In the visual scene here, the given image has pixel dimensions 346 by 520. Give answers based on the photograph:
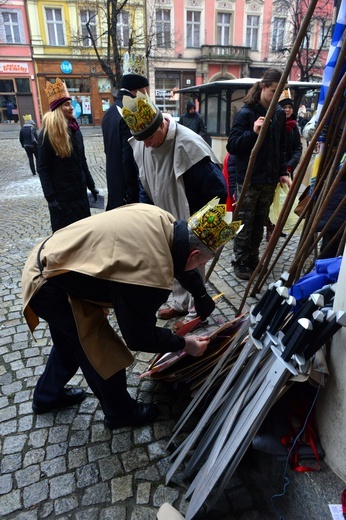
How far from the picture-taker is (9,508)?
178cm

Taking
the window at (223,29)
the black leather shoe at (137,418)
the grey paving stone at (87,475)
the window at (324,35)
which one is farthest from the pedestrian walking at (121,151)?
the window at (223,29)

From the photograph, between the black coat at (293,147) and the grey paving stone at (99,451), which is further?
the black coat at (293,147)

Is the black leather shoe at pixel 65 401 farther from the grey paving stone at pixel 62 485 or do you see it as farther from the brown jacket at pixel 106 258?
the brown jacket at pixel 106 258

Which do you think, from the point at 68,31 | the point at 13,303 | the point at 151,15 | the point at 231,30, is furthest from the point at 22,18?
the point at 13,303

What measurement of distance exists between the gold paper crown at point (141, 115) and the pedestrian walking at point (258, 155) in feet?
3.89

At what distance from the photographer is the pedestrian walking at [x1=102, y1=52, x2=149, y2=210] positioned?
3.15 meters

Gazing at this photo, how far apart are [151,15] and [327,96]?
2904 cm

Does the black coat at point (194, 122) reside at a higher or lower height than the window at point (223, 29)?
lower

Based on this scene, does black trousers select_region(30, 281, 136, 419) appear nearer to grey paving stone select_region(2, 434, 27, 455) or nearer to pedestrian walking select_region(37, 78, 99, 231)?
grey paving stone select_region(2, 434, 27, 455)

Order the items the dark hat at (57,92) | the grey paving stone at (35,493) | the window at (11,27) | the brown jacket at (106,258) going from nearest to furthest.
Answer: the brown jacket at (106,258) < the grey paving stone at (35,493) < the dark hat at (57,92) < the window at (11,27)

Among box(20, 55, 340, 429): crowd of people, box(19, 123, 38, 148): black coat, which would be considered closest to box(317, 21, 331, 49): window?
box(19, 123, 38, 148): black coat

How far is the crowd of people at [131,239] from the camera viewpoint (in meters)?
1.65

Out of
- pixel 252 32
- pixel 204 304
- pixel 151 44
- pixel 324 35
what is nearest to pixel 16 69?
pixel 151 44

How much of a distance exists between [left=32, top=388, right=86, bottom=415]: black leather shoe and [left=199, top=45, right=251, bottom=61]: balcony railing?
1196 inches
